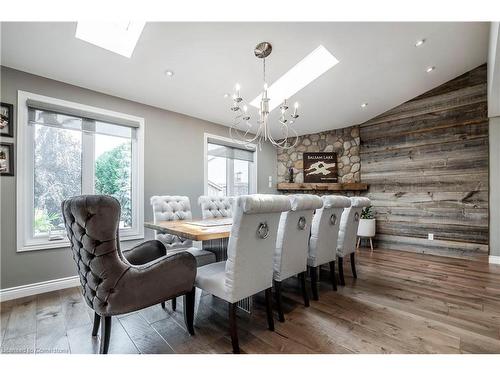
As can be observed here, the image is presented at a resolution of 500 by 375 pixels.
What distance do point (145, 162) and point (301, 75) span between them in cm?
259

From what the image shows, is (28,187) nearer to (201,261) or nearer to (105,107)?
(105,107)

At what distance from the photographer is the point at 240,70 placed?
296 cm

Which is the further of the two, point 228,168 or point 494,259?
point 228,168

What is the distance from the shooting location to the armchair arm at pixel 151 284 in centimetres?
137

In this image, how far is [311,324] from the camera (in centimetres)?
186

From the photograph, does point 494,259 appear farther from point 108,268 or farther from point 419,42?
point 108,268

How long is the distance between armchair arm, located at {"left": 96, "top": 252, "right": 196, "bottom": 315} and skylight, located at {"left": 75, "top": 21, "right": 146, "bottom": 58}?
2.21m

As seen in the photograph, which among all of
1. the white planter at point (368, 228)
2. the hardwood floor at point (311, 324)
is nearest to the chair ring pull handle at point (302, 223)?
the hardwood floor at point (311, 324)

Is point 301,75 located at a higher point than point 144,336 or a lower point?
higher

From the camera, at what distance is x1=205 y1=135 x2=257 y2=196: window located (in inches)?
169

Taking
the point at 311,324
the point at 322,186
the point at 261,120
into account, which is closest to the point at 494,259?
the point at 322,186

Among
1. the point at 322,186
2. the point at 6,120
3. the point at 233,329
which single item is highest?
the point at 6,120

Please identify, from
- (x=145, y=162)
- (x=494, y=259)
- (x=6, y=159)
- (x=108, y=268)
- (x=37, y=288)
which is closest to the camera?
(x=108, y=268)
